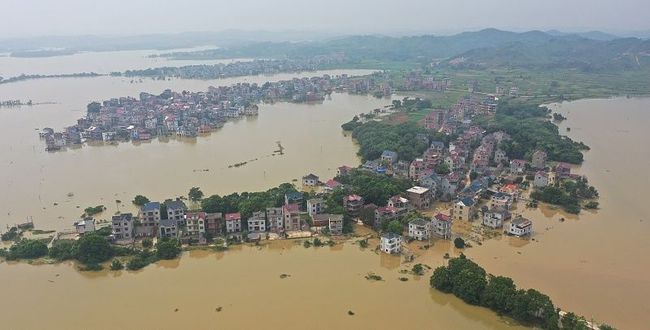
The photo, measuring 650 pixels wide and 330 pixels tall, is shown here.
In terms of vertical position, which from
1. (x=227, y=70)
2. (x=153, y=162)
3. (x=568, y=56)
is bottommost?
(x=153, y=162)

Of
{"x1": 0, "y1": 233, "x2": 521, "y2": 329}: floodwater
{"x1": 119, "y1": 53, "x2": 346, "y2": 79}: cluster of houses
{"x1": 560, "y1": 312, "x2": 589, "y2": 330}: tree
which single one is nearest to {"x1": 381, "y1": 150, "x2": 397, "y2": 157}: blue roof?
{"x1": 0, "y1": 233, "x2": 521, "y2": 329}: floodwater

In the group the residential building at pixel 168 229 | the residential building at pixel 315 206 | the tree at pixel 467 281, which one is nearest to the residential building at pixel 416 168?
the residential building at pixel 315 206

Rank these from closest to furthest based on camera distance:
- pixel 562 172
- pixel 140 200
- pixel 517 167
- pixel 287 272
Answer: pixel 287 272
pixel 140 200
pixel 562 172
pixel 517 167

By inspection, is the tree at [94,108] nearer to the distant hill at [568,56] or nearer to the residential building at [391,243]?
the residential building at [391,243]

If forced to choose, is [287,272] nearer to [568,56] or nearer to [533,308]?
[533,308]

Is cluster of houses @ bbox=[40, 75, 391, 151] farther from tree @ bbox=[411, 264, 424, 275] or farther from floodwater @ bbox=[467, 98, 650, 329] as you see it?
floodwater @ bbox=[467, 98, 650, 329]

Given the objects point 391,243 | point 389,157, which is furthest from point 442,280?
point 389,157

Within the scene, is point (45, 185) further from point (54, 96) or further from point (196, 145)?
point (54, 96)
